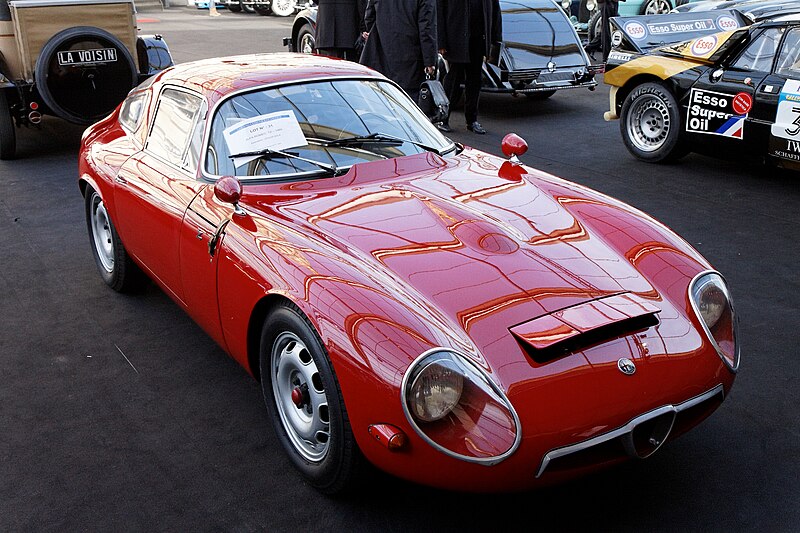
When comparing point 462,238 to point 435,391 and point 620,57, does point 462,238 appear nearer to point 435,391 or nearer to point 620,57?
point 435,391

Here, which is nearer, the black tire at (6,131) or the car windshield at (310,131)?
the car windshield at (310,131)

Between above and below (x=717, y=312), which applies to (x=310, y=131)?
above

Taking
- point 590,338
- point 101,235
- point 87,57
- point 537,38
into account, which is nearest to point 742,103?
point 537,38

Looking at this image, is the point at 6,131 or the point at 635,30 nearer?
the point at 6,131

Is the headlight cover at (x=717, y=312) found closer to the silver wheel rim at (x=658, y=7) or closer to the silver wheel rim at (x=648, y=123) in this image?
the silver wheel rim at (x=648, y=123)

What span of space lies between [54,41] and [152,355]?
459 centimetres

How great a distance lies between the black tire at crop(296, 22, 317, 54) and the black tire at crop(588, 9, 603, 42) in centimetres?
519

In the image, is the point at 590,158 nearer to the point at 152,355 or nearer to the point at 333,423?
the point at 152,355

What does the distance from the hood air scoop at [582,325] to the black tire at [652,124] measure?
16.5 ft

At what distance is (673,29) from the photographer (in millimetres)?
8703

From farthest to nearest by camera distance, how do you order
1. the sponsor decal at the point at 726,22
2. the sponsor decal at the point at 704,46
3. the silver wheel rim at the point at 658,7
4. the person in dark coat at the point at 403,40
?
the silver wheel rim at the point at 658,7 < the sponsor decal at the point at 726,22 < the person in dark coat at the point at 403,40 < the sponsor decal at the point at 704,46

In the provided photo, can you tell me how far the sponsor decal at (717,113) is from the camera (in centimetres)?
664

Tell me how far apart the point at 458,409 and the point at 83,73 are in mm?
6565

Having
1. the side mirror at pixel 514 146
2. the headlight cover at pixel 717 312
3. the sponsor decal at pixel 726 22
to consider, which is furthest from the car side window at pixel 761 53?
the headlight cover at pixel 717 312
